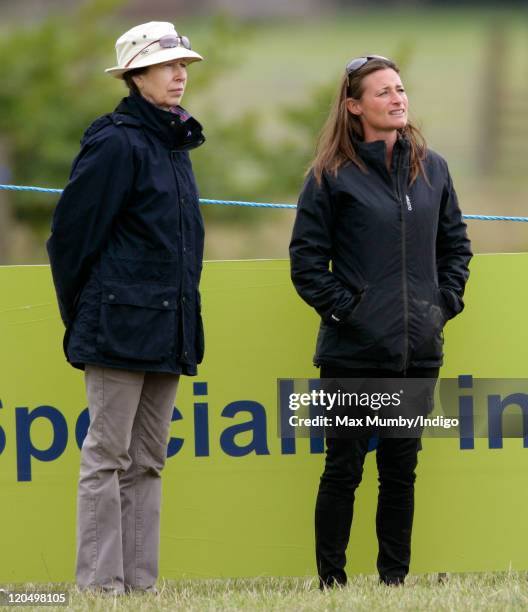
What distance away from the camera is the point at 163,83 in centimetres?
477

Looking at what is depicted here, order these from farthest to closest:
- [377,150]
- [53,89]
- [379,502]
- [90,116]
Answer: [53,89] → [90,116] → [379,502] → [377,150]

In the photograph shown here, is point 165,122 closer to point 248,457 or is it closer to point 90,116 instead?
point 248,457

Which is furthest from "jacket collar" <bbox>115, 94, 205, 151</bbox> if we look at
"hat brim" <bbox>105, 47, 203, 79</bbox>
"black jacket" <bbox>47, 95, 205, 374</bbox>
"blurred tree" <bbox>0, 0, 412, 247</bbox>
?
"blurred tree" <bbox>0, 0, 412, 247</bbox>

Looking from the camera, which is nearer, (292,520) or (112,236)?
(112,236)

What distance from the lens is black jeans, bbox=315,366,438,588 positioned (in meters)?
4.95

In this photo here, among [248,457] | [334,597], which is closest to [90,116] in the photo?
[248,457]

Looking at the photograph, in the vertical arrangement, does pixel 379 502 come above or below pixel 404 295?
below

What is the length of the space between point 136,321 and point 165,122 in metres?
0.70

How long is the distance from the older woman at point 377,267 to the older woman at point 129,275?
0.45 m

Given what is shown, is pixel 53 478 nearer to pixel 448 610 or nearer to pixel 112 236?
pixel 112 236

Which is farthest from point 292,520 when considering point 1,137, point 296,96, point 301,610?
point 296,96

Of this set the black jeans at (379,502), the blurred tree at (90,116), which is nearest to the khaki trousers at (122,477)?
the black jeans at (379,502)

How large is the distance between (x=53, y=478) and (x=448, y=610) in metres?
1.72

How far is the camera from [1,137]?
14.6 meters
